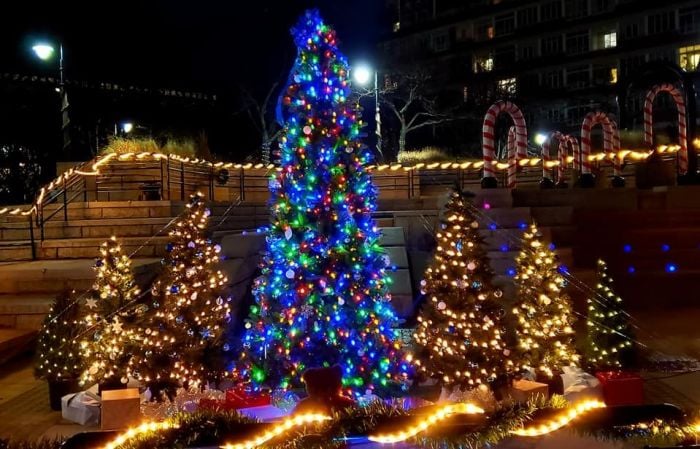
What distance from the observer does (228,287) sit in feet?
31.8

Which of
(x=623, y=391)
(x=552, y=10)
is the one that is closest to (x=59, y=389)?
(x=623, y=391)

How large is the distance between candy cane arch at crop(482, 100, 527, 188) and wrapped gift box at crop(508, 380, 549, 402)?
27.4ft

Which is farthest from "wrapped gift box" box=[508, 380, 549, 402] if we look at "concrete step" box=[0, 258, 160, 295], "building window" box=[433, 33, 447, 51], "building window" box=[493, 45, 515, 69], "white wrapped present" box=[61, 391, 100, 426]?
"building window" box=[433, 33, 447, 51]

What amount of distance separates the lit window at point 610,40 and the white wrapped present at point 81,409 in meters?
49.0

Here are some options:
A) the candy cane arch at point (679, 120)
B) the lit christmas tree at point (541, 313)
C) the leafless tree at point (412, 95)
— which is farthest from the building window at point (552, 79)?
the lit christmas tree at point (541, 313)

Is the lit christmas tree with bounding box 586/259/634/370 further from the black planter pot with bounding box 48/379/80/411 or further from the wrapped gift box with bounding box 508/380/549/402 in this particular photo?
the black planter pot with bounding box 48/379/80/411

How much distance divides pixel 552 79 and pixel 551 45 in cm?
287

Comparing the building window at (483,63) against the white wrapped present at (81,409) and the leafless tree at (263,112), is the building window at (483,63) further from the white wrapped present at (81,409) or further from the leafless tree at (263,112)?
the white wrapped present at (81,409)

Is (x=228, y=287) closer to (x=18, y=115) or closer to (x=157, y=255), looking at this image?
(x=157, y=255)

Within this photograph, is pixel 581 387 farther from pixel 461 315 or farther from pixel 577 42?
pixel 577 42

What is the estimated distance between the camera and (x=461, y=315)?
19.2 ft

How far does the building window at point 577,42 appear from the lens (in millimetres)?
47094

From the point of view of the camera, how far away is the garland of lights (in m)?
2.69

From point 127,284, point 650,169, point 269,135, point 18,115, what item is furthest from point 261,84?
point 127,284
